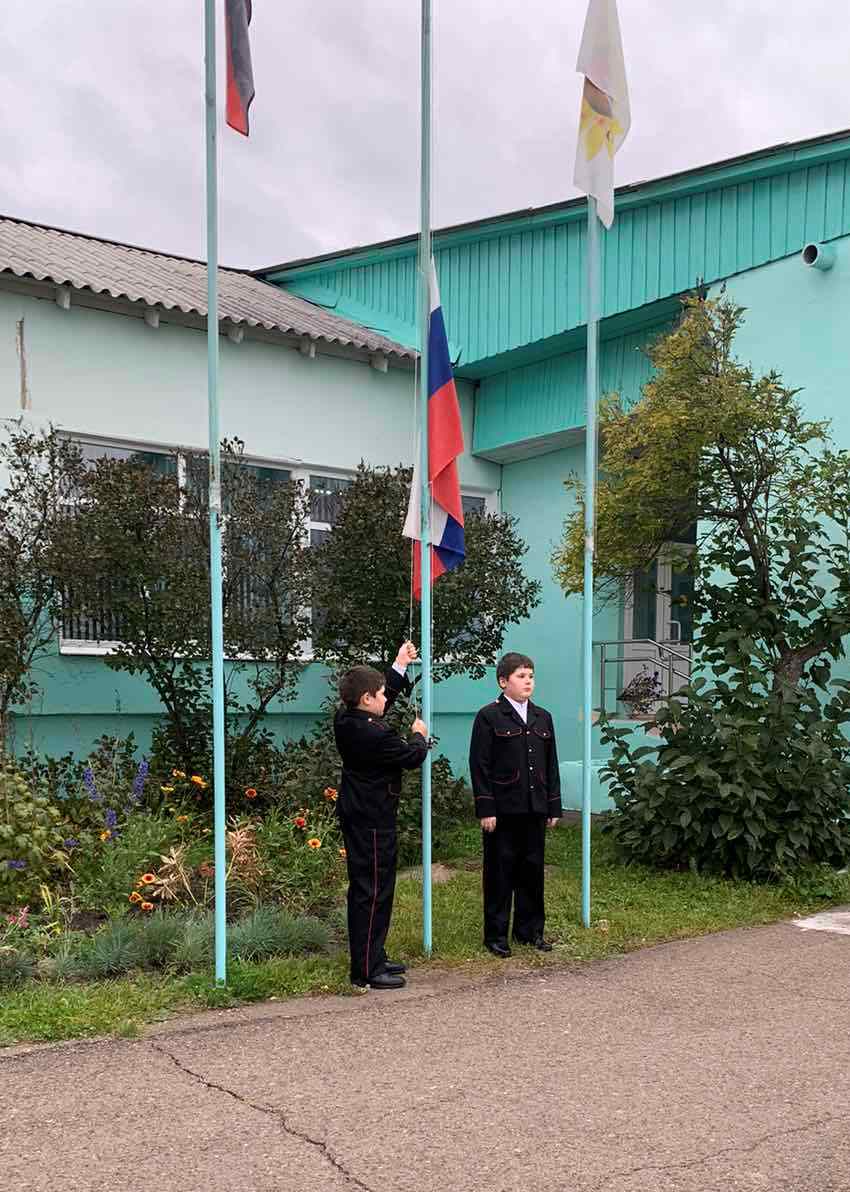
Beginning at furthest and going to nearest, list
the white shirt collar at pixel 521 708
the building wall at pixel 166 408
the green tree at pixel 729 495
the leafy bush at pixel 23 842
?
1. the building wall at pixel 166 408
2. the green tree at pixel 729 495
3. the leafy bush at pixel 23 842
4. the white shirt collar at pixel 521 708

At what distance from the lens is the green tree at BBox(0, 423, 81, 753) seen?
380 inches

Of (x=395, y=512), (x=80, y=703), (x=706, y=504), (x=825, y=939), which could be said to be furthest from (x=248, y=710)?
(x=825, y=939)

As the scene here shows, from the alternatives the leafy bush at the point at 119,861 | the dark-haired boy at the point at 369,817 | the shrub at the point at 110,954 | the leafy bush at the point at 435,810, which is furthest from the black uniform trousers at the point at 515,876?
the leafy bush at the point at 435,810

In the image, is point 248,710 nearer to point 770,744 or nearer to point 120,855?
point 120,855

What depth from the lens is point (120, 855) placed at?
26.7 ft

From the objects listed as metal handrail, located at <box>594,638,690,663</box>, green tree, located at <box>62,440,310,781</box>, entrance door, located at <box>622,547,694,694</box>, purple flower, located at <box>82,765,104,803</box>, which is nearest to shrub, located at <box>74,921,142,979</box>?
purple flower, located at <box>82,765,104,803</box>

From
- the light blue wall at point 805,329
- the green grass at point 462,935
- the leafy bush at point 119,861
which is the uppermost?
the light blue wall at point 805,329

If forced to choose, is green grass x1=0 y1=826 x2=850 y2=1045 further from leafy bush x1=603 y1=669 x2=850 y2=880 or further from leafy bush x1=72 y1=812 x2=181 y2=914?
leafy bush x1=72 y1=812 x2=181 y2=914

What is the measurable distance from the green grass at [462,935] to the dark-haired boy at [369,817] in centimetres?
22

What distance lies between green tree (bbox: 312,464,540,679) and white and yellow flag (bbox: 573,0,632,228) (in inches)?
140

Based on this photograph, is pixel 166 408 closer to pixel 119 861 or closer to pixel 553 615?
pixel 553 615

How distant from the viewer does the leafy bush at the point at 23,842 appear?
25.1 feet

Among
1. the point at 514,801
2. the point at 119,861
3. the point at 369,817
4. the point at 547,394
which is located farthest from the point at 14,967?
the point at 547,394

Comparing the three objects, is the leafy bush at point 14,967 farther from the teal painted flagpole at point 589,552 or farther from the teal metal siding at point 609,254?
the teal metal siding at point 609,254
